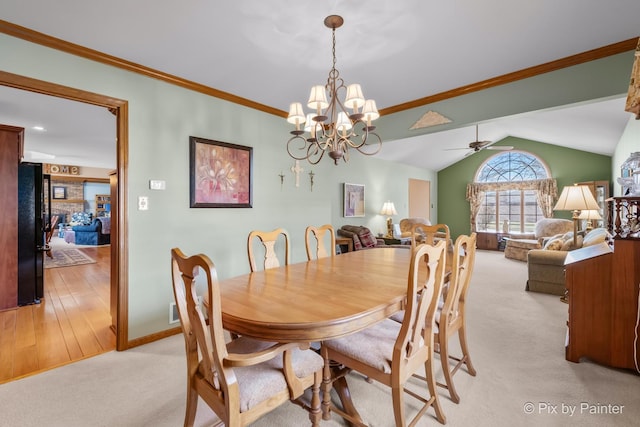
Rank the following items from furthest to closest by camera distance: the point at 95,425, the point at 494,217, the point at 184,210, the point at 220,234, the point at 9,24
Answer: the point at 494,217, the point at 220,234, the point at 184,210, the point at 9,24, the point at 95,425

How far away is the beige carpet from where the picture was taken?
1638 millimetres

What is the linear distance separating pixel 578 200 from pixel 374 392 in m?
3.65

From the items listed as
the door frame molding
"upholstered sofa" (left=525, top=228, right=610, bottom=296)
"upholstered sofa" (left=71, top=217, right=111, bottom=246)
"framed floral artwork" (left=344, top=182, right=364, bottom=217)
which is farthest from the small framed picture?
"upholstered sofa" (left=525, top=228, right=610, bottom=296)

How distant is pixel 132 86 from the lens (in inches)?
98.2

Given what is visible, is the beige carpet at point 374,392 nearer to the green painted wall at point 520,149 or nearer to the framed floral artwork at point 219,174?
the framed floral artwork at point 219,174

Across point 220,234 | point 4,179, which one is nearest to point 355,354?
point 220,234

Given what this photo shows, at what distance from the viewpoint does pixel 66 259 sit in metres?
6.26

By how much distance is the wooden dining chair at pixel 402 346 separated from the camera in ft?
4.41

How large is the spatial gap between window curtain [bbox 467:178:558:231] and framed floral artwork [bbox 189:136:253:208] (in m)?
7.70

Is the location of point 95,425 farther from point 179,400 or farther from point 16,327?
point 16,327

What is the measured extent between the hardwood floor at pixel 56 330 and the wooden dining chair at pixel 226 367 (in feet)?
5.60

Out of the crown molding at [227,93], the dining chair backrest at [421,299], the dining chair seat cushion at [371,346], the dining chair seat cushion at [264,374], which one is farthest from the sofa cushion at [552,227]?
the dining chair seat cushion at [264,374]

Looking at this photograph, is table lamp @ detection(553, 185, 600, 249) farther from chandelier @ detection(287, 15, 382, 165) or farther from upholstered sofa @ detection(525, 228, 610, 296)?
chandelier @ detection(287, 15, 382, 165)

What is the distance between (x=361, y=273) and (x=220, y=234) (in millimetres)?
1731
